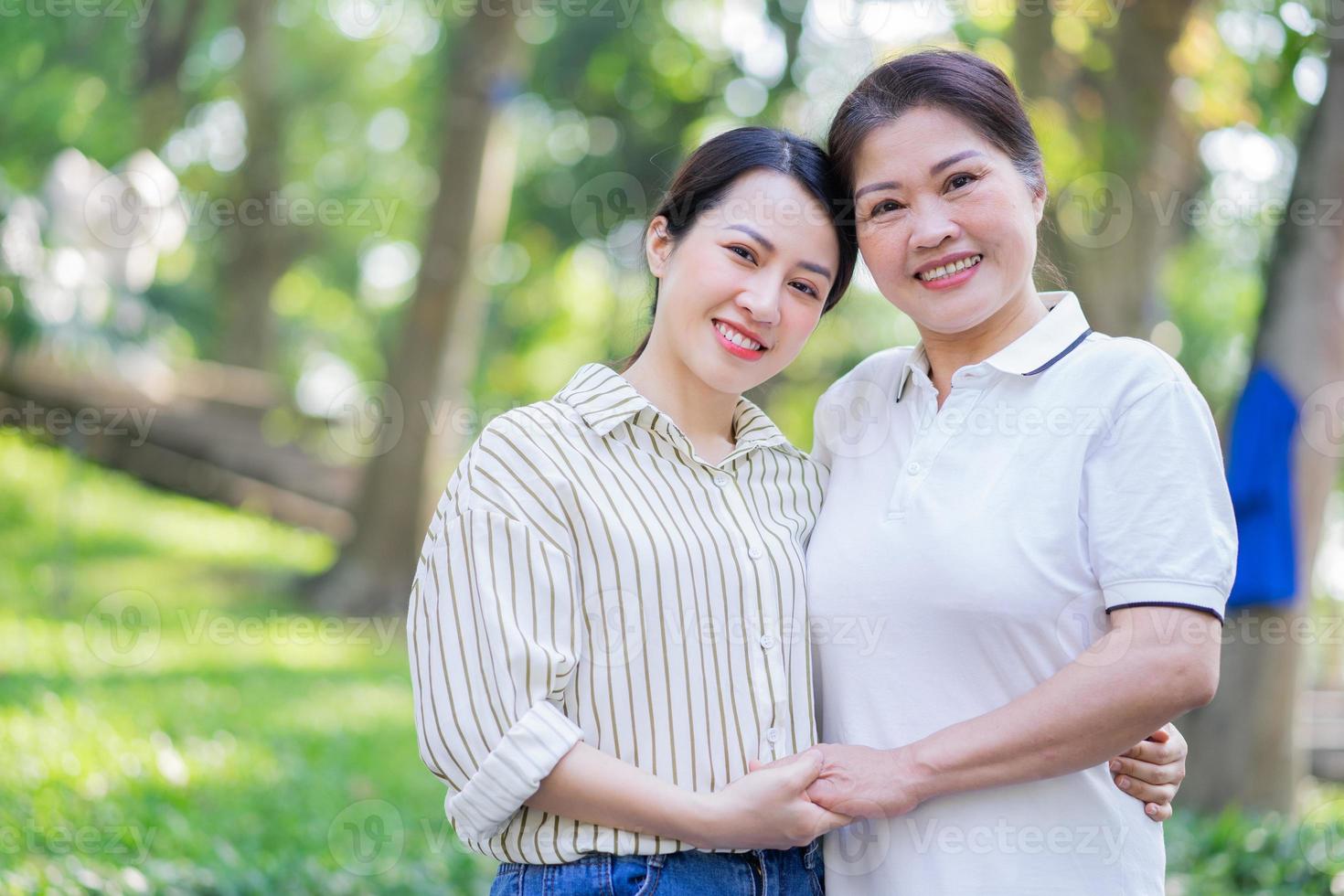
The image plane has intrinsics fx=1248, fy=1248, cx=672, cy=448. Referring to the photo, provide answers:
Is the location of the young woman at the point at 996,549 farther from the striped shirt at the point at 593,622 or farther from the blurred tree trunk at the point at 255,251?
the blurred tree trunk at the point at 255,251

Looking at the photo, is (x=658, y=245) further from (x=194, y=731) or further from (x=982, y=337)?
(x=194, y=731)

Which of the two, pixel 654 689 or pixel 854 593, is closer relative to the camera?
pixel 654 689

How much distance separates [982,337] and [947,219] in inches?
9.1

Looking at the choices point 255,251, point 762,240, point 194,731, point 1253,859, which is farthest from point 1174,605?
point 255,251

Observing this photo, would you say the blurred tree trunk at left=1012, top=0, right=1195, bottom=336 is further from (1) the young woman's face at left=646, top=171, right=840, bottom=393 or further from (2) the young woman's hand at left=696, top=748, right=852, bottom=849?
(2) the young woman's hand at left=696, top=748, right=852, bottom=849

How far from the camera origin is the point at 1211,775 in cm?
514

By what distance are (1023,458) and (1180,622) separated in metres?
0.32

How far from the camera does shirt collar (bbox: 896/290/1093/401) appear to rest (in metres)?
1.96

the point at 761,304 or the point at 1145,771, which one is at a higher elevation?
the point at 761,304

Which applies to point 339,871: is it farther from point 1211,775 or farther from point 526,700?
point 1211,775

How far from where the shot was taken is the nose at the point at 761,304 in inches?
77.9

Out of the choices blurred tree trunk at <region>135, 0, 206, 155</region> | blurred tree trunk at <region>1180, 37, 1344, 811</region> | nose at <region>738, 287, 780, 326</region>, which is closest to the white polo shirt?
nose at <region>738, 287, 780, 326</region>

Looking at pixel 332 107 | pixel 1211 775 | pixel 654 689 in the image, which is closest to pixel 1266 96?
pixel 1211 775

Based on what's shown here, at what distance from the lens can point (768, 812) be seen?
175 cm
